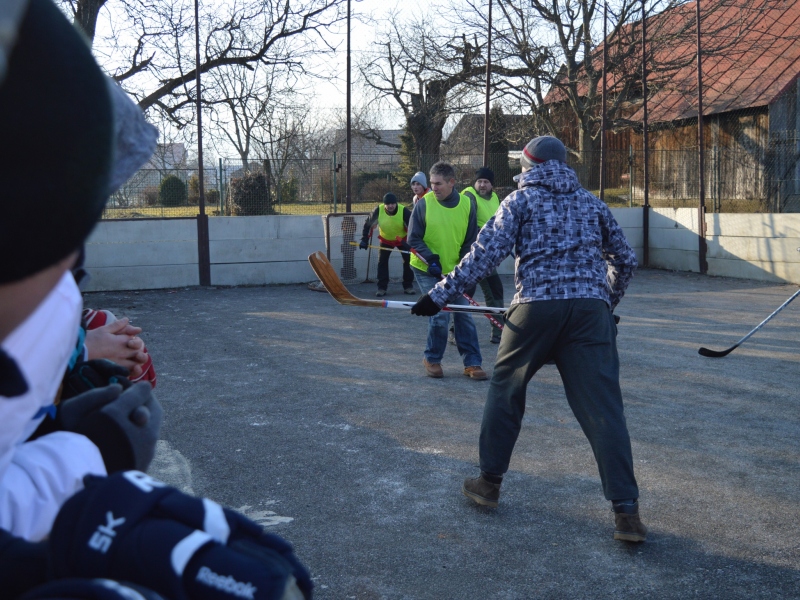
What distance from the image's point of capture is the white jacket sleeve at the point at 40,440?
38.8 inches

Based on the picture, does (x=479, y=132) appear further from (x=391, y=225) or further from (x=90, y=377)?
(x=90, y=377)

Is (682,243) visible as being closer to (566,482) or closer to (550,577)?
(566,482)

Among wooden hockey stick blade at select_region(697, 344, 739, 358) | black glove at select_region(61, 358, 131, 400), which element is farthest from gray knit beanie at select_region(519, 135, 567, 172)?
wooden hockey stick blade at select_region(697, 344, 739, 358)

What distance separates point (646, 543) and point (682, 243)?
13.3m

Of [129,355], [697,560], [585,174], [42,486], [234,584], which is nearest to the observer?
[234,584]

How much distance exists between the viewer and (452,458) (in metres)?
4.97

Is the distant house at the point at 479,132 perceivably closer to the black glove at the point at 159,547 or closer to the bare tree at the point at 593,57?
the bare tree at the point at 593,57

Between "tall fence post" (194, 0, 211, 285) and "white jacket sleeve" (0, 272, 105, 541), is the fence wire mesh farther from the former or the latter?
"white jacket sleeve" (0, 272, 105, 541)

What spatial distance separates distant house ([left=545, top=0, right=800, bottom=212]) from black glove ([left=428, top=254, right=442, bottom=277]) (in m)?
10.2

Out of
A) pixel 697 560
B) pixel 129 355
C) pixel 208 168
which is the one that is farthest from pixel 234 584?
pixel 208 168

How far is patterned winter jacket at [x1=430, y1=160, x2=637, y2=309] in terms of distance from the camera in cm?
399

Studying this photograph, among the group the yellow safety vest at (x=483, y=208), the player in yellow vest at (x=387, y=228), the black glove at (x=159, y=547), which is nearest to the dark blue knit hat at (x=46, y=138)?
the black glove at (x=159, y=547)

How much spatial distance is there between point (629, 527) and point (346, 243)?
1164cm

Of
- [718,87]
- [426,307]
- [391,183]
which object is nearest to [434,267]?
[426,307]
